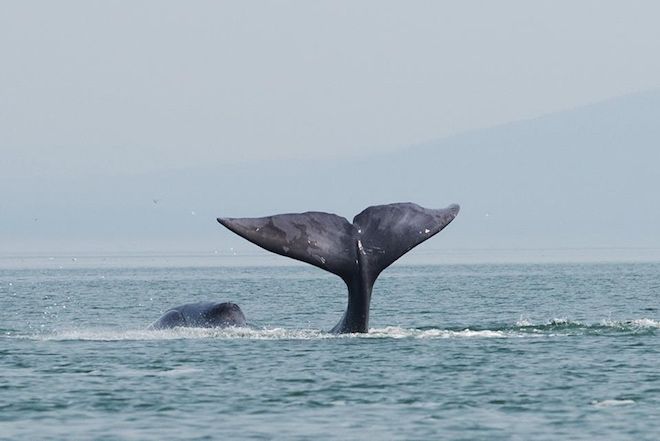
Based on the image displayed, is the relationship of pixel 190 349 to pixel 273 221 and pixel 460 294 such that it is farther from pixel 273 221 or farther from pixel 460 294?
pixel 460 294

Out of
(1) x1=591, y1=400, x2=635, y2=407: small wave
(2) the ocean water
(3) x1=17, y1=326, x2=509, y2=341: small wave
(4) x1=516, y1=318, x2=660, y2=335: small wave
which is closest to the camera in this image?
(2) the ocean water

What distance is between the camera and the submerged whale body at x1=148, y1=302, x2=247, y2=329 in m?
32.1

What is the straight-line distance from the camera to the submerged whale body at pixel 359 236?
82.8 ft

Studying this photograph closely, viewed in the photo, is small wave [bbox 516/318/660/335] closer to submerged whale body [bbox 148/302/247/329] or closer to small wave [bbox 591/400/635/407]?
submerged whale body [bbox 148/302/247/329]

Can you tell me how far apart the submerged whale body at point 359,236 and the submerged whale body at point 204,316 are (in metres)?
6.38

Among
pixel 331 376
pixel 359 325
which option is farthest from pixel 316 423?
pixel 359 325

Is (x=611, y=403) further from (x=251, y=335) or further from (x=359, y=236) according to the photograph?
(x=251, y=335)

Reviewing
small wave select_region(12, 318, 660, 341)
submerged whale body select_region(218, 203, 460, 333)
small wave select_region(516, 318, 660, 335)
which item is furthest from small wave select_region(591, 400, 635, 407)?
small wave select_region(516, 318, 660, 335)

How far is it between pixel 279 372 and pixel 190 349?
12.4ft

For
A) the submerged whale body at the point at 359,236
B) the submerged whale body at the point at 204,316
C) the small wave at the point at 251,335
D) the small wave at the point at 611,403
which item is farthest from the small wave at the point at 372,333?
the small wave at the point at 611,403

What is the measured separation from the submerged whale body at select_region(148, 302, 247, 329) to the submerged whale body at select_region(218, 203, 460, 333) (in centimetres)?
638

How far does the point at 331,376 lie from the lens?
24.4 m

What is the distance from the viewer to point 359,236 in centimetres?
2588

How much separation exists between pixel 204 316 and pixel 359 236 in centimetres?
712
